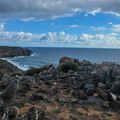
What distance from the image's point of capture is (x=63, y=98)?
1989cm

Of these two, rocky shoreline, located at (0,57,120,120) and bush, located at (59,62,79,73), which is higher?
bush, located at (59,62,79,73)

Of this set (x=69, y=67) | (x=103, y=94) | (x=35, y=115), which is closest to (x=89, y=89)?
(x=103, y=94)

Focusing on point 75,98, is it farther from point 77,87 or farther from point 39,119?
point 39,119

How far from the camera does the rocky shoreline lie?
16594mm

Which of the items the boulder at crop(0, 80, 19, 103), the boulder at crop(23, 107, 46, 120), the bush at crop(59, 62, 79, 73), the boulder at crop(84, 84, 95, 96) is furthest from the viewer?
the bush at crop(59, 62, 79, 73)

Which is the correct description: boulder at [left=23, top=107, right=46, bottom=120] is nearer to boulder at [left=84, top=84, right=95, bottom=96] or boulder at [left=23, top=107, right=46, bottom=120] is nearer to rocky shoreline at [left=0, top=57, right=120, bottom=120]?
rocky shoreline at [left=0, top=57, right=120, bottom=120]

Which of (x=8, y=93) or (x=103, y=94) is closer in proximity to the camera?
(x=8, y=93)

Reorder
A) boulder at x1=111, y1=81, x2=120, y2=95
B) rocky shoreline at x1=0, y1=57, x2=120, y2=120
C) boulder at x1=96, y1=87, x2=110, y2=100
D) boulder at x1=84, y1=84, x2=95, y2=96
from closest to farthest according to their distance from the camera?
1. rocky shoreline at x1=0, y1=57, x2=120, y2=120
2. boulder at x1=96, y1=87, x2=110, y2=100
3. boulder at x1=84, y1=84, x2=95, y2=96
4. boulder at x1=111, y1=81, x2=120, y2=95

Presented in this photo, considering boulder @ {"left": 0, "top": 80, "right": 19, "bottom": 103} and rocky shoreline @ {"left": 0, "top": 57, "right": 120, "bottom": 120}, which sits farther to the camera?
boulder @ {"left": 0, "top": 80, "right": 19, "bottom": 103}

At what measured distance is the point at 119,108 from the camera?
18984 mm

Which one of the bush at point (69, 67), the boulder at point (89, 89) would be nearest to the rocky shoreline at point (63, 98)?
the boulder at point (89, 89)

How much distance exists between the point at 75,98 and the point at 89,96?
837 mm

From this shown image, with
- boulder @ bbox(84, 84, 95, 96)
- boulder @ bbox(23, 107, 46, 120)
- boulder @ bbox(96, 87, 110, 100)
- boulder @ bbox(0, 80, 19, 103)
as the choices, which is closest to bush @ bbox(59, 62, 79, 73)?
boulder @ bbox(84, 84, 95, 96)

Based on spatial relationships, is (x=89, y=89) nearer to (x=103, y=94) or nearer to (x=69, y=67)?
(x=103, y=94)
